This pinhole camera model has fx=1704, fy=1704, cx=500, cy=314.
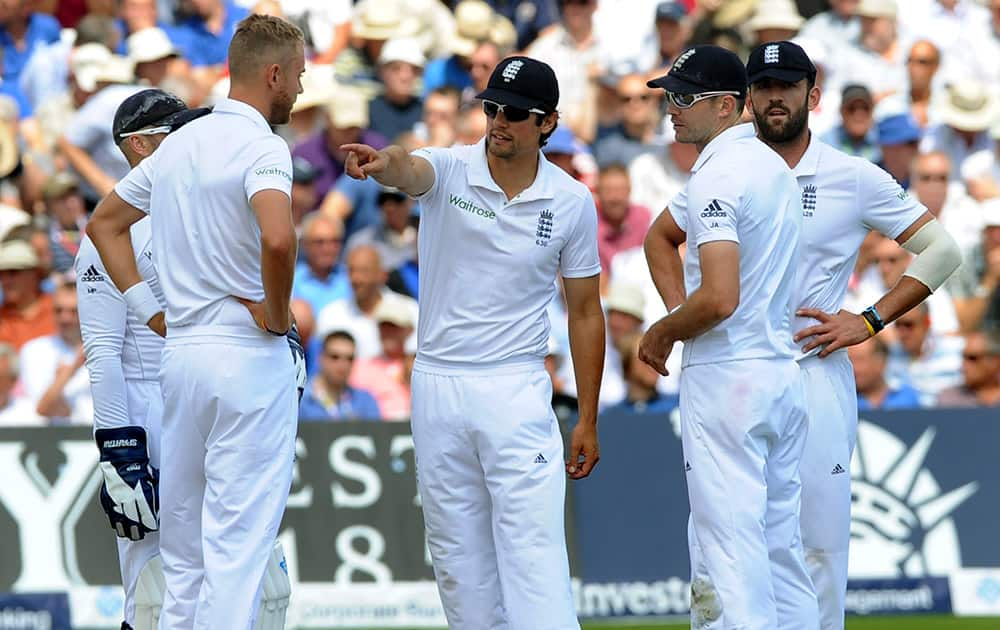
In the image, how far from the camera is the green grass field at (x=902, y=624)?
32.3ft

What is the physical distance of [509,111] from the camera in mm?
6531

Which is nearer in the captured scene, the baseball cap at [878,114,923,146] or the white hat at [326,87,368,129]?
the white hat at [326,87,368,129]

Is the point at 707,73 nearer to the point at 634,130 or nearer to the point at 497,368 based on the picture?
the point at 497,368

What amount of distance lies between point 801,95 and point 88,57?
22.9 feet

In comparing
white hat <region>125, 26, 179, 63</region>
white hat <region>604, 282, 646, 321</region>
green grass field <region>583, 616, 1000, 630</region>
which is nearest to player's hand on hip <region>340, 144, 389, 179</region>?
green grass field <region>583, 616, 1000, 630</region>

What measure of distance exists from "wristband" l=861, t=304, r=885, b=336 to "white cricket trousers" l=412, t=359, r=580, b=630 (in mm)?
1364

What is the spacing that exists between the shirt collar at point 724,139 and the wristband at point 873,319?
1.02 m

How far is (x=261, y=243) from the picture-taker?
237 inches

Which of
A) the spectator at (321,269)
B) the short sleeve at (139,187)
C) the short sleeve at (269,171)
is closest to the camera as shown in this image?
the short sleeve at (269,171)

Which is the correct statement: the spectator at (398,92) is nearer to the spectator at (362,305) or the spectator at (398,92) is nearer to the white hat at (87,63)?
the spectator at (362,305)

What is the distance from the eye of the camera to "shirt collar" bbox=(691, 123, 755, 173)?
636 centimetres

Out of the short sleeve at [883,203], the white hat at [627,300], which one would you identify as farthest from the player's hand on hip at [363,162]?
the white hat at [627,300]

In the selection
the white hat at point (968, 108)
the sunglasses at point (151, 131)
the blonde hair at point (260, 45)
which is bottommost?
the sunglasses at point (151, 131)

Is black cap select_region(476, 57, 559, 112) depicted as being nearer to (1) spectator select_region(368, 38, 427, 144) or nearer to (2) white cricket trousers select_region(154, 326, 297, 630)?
(2) white cricket trousers select_region(154, 326, 297, 630)
